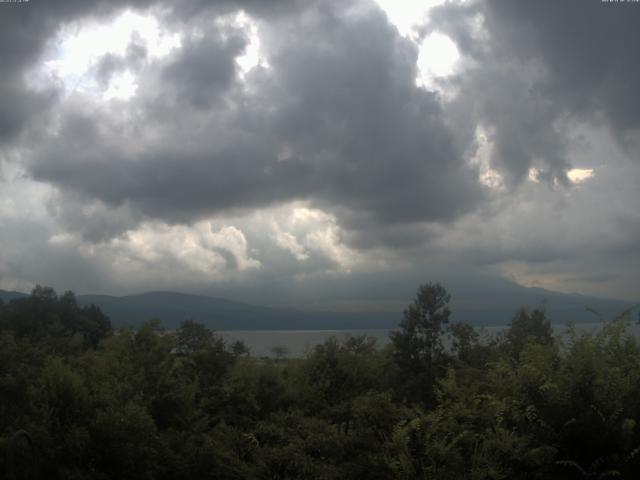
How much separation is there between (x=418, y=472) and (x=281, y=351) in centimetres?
1862

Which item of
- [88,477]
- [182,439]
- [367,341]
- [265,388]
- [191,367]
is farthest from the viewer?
[367,341]

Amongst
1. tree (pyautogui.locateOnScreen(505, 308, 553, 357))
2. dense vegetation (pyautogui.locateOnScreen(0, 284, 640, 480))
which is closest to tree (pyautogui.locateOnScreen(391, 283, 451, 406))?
tree (pyautogui.locateOnScreen(505, 308, 553, 357))

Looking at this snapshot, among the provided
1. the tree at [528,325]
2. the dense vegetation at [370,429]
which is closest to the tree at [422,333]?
the tree at [528,325]

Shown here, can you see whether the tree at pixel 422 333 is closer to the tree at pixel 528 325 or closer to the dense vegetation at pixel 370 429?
the tree at pixel 528 325

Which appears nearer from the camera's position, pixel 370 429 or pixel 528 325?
pixel 370 429

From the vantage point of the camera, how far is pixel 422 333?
1734 inches

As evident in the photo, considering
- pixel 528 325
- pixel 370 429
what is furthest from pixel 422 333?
pixel 370 429

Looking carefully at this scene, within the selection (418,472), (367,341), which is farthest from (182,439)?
(367,341)

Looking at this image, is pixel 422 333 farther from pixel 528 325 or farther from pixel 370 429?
Result: pixel 370 429

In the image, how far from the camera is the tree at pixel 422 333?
43.0m

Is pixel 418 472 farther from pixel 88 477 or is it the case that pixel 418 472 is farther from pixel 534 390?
pixel 88 477

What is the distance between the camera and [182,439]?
12898 mm

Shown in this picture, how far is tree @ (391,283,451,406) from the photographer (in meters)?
43.0

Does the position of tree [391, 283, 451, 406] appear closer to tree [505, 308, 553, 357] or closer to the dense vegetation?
tree [505, 308, 553, 357]
